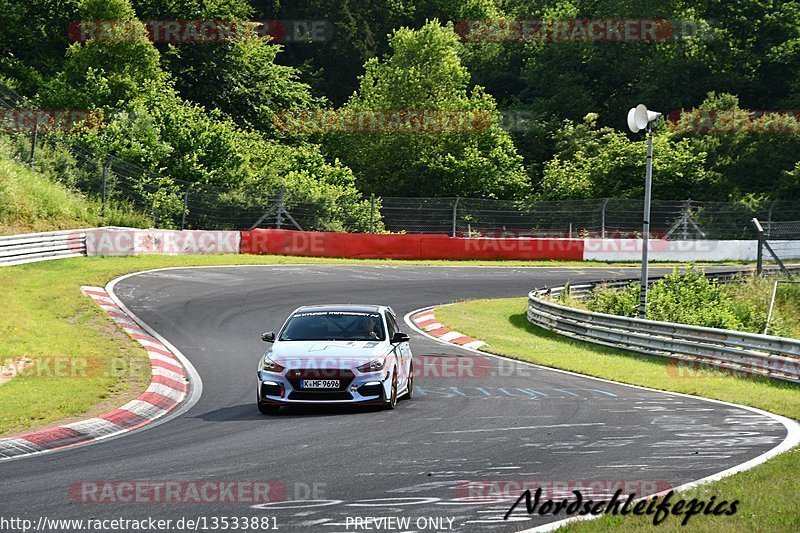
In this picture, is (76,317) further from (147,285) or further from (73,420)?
(73,420)

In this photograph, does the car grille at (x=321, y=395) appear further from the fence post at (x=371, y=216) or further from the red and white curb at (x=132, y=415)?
the fence post at (x=371, y=216)

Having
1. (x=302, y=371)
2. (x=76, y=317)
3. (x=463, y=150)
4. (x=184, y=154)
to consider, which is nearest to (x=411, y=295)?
(x=76, y=317)

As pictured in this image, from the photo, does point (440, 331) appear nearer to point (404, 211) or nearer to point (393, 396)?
point (393, 396)

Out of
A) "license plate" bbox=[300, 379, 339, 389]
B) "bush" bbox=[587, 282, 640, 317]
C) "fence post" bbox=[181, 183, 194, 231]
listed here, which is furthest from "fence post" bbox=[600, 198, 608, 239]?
"license plate" bbox=[300, 379, 339, 389]

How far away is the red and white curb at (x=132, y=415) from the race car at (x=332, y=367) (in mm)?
1619

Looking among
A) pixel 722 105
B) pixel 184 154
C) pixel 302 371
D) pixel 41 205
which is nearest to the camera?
pixel 302 371

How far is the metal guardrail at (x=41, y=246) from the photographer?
27.0 m

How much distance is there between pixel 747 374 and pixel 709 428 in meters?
7.04

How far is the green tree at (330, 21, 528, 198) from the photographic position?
58.8 m

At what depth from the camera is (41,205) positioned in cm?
3309

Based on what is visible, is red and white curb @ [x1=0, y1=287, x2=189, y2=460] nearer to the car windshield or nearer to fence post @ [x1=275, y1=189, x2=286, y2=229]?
the car windshield

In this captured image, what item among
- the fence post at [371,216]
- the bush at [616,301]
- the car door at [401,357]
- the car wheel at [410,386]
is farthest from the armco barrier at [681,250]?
the car door at [401,357]

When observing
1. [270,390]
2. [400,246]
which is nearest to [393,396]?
[270,390]

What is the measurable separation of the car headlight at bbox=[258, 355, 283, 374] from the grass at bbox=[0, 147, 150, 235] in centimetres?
1940
